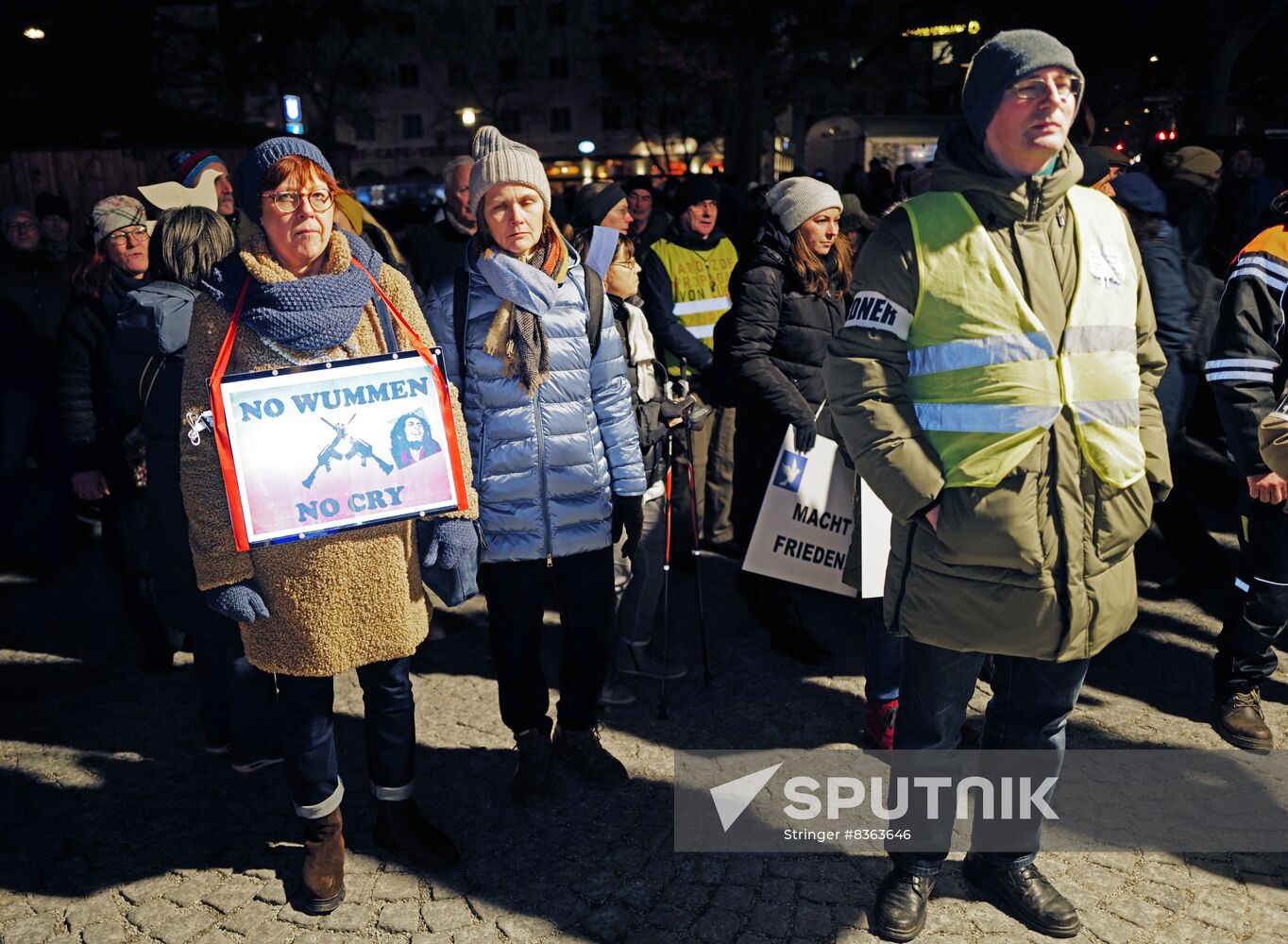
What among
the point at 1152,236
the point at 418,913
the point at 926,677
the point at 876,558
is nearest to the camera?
the point at 926,677

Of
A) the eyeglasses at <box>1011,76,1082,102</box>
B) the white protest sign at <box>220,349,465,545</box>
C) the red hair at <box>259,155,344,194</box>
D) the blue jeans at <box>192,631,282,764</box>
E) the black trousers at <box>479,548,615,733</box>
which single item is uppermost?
the eyeglasses at <box>1011,76,1082,102</box>

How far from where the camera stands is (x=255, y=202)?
3180mm

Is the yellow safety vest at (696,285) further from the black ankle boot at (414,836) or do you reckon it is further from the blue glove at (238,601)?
the blue glove at (238,601)

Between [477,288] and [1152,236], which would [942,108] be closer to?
[1152,236]

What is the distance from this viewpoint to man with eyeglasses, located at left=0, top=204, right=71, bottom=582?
5.96 m

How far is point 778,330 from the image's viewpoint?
16.6 feet

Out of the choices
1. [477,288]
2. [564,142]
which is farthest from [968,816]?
[564,142]

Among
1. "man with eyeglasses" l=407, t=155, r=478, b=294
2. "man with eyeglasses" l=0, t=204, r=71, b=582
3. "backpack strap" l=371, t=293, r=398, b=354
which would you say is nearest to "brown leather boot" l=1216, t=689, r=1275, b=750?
"backpack strap" l=371, t=293, r=398, b=354

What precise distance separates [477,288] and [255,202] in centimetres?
81

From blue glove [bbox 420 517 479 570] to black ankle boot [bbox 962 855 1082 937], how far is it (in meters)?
1.91

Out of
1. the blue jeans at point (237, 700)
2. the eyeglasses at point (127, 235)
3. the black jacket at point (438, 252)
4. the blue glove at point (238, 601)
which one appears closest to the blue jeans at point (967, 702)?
the blue glove at point (238, 601)

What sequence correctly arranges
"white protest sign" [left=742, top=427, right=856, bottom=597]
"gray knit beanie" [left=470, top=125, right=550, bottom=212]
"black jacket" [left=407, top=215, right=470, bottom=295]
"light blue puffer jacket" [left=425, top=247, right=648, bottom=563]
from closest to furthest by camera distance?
"gray knit beanie" [left=470, top=125, right=550, bottom=212]
"light blue puffer jacket" [left=425, top=247, right=648, bottom=563]
"white protest sign" [left=742, top=427, right=856, bottom=597]
"black jacket" [left=407, top=215, right=470, bottom=295]

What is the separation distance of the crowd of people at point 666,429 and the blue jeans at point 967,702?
1 centimetres

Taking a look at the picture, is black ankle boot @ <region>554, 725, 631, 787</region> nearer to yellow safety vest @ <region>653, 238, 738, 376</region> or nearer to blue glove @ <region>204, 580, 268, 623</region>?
blue glove @ <region>204, 580, 268, 623</region>
